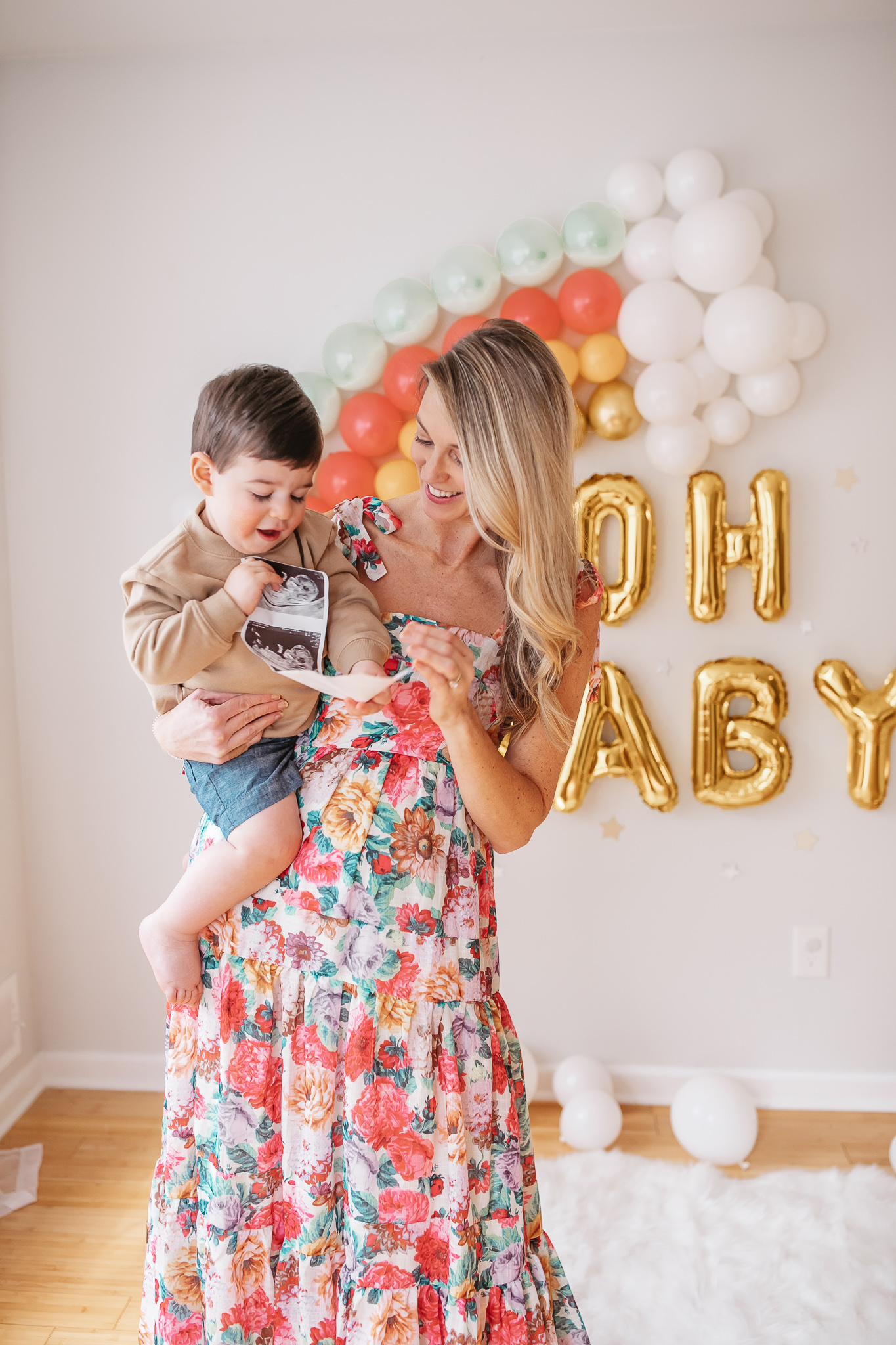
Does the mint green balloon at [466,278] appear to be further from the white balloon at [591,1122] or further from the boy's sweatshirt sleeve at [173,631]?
the white balloon at [591,1122]

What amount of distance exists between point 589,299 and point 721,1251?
210 cm

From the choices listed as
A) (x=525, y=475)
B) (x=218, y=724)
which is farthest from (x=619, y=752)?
(x=218, y=724)

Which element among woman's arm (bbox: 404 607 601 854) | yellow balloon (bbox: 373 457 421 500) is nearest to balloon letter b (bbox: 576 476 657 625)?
yellow balloon (bbox: 373 457 421 500)

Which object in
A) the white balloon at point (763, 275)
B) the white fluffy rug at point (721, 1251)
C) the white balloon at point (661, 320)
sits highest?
the white balloon at point (763, 275)

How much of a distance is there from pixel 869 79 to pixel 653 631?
4.50 feet

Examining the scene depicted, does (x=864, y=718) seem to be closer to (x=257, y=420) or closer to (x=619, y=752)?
(x=619, y=752)

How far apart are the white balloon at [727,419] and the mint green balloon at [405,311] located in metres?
0.70

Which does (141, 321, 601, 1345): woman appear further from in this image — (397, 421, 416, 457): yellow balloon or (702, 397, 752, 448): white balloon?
(702, 397, 752, 448): white balloon

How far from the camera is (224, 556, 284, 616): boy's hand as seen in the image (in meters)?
1.34

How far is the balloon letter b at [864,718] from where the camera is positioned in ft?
8.05

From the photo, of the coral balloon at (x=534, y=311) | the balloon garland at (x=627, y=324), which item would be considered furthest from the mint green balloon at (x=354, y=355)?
the coral balloon at (x=534, y=311)

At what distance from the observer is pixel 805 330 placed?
2340mm

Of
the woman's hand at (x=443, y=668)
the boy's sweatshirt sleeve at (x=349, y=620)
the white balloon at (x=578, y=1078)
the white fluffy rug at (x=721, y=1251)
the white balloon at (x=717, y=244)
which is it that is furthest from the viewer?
the white balloon at (x=578, y=1078)

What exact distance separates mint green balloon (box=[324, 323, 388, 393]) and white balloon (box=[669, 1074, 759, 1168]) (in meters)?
1.91
